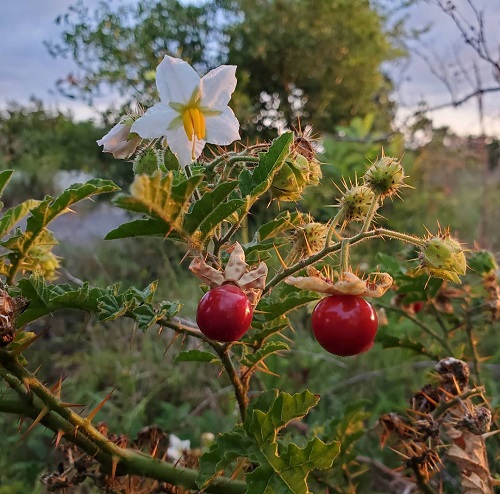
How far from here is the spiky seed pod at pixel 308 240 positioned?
0.69 meters

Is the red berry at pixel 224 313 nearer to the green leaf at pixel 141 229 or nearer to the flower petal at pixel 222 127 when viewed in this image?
the green leaf at pixel 141 229

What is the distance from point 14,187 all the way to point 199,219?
3.99 m

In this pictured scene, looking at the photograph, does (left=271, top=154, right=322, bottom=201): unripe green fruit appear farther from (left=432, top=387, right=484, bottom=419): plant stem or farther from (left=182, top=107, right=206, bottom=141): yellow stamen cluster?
(left=432, top=387, right=484, bottom=419): plant stem

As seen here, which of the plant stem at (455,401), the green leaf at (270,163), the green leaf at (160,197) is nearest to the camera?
the green leaf at (160,197)

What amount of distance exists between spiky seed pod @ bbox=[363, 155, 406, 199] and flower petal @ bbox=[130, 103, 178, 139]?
0.24 m

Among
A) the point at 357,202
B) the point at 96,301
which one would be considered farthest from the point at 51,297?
the point at 357,202

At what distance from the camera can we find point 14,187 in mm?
4156

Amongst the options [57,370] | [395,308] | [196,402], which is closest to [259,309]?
[395,308]

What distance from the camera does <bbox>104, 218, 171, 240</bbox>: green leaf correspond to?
0.54m

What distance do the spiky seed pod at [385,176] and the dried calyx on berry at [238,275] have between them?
168mm

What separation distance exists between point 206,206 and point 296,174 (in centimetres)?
15

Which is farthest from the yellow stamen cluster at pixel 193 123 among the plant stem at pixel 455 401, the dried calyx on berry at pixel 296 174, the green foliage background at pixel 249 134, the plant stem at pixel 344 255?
the green foliage background at pixel 249 134

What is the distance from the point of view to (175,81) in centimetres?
64

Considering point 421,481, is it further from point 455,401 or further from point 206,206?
point 206,206
